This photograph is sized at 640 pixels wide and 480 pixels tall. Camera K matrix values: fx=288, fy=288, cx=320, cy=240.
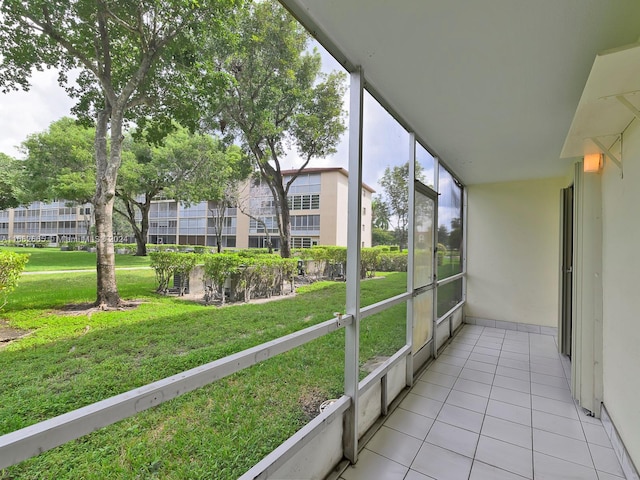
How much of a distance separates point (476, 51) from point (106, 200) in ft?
6.13

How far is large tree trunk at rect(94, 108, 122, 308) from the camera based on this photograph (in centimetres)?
95

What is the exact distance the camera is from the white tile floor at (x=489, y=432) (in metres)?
1.71

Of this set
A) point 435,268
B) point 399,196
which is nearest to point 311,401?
point 399,196

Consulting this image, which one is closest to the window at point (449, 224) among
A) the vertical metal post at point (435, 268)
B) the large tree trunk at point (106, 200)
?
the vertical metal post at point (435, 268)

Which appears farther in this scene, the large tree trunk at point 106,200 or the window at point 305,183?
the window at point 305,183

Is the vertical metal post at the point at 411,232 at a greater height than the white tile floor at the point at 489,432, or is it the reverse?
the vertical metal post at the point at 411,232

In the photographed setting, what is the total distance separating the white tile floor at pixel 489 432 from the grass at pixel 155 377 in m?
0.54

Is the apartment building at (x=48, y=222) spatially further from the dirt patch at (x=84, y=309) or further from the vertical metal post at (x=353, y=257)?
the vertical metal post at (x=353, y=257)

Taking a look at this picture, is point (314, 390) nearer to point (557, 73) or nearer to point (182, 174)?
point (182, 174)

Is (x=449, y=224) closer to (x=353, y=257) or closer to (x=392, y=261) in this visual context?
(x=392, y=261)

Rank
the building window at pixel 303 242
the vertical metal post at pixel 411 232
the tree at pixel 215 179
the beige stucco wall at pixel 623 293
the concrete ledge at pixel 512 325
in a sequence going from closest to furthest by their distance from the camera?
1. the tree at pixel 215 179
2. the beige stucco wall at pixel 623 293
3. the building window at pixel 303 242
4. the vertical metal post at pixel 411 232
5. the concrete ledge at pixel 512 325

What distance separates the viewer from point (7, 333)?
81 centimetres

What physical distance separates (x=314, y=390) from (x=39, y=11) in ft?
7.05

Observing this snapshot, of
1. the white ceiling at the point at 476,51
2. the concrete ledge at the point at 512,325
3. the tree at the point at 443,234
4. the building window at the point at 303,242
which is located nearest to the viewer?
the white ceiling at the point at 476,51
